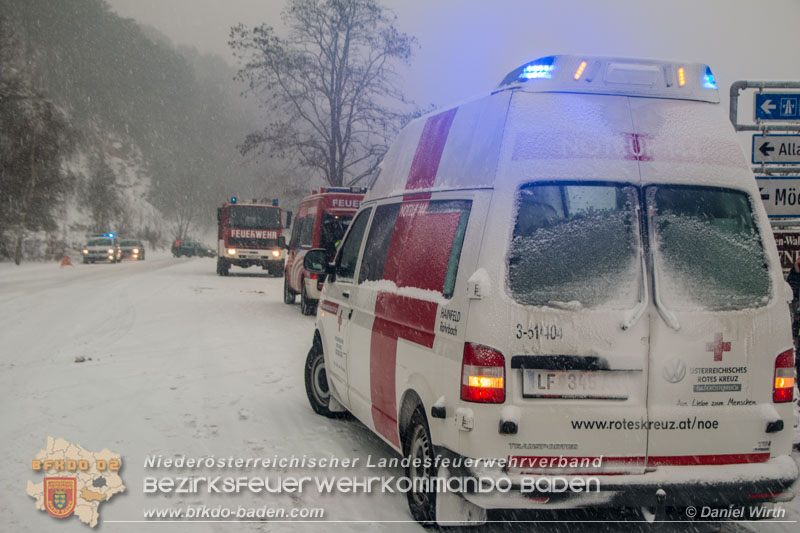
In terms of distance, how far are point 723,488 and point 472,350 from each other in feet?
4.75

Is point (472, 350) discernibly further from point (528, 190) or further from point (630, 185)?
point (630, 185)

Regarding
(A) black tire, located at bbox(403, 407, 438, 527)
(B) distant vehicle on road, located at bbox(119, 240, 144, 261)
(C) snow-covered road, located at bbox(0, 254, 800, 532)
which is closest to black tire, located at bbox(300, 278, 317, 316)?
(C) snow-covered road, located at bbox(0, 254, 800, 532)

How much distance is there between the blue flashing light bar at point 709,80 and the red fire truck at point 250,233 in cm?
2683


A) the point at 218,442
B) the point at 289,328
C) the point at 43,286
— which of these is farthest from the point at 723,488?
the point at 43,286

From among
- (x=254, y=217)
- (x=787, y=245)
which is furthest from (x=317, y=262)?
(x=254, y=217)

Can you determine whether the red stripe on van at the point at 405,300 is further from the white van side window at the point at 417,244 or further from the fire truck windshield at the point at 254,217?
the fire truck windshield at the point at 254,217

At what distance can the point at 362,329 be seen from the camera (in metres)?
5.46

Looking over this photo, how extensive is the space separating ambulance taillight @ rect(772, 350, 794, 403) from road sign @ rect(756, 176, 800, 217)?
409 centimetres

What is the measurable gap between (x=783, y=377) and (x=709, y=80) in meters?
1.75

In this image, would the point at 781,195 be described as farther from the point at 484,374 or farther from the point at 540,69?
the point at 484,374

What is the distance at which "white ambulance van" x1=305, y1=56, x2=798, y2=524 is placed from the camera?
145 inches

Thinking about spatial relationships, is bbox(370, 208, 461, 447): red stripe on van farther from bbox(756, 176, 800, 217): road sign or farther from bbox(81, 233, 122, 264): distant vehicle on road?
bbox(81, 233, 122, 264): distant vehicle on road

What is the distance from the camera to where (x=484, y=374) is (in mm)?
3676

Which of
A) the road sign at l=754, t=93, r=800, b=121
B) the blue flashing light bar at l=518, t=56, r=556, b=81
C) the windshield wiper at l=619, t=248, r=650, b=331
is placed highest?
the road sign at l=754, t=93, r=800, b=121
